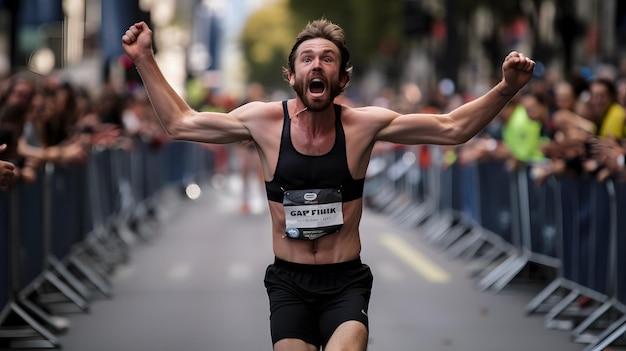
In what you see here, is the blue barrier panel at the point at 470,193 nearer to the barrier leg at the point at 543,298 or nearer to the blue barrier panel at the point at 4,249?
the barrier leg at the point at 543,298

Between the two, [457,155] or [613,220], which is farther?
[457,155]

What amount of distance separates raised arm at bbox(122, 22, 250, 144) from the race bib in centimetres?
42

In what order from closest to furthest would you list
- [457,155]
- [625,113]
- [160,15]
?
[625,113] → [457,155] → [160,15]

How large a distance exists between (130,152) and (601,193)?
9749 mm

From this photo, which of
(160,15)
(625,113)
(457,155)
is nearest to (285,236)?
(625,113)

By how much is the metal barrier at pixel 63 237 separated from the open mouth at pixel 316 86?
4.14m

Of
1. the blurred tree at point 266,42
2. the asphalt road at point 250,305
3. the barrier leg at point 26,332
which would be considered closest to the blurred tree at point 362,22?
the asphalt road at point 250,305

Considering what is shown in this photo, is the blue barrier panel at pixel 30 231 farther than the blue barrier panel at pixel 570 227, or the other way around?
the blue barrier panel at pixel 570 227

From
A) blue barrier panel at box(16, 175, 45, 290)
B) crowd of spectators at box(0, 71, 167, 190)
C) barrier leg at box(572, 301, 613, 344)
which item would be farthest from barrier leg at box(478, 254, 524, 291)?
blue barrier panel at box(16, 175, 45, 290)

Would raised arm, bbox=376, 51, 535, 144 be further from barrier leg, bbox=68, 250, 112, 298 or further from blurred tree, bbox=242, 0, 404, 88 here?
blurred tree, bbox=242, 0, 404, 88

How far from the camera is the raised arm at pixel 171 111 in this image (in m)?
6.32

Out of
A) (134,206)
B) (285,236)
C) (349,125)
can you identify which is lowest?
(134,206)

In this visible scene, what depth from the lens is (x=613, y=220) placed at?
1005 centimetres

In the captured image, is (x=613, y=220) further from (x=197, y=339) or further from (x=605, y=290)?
(x=197, y=339)
